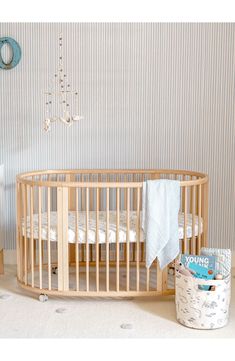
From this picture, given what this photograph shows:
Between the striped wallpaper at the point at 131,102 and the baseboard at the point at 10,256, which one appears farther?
the baseboard at the point at 10,256

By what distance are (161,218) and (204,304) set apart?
547 millimetres

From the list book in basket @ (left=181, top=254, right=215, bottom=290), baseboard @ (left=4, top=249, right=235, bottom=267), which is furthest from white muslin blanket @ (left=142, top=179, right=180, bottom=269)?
baseboard @ (left=4, top=249, right=235, bottom=267)

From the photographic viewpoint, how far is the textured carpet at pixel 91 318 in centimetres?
257

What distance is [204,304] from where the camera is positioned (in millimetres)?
2629

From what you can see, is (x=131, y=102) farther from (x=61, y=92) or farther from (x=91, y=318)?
(x=91, y=318)

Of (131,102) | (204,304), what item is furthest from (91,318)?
(131,102)

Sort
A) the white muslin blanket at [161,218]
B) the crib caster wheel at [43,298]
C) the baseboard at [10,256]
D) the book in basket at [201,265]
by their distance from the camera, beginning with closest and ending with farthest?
the book in basket at [201,265] < the white muslin blanket at [161,218] < the crib caster wheel at [43,298] < the baseboard at [10,256]

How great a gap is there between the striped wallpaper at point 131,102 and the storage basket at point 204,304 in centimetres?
131

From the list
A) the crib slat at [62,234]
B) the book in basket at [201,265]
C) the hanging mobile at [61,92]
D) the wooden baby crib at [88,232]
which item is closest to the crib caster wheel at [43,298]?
the wooden baby crib at [88,232]

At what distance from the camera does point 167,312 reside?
A: 2895mm

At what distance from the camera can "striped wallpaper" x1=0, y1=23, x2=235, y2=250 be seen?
3748mm

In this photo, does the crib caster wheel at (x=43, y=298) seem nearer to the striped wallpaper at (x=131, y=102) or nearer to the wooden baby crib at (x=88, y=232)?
the wooden baby crib at (x=88, y=232)
